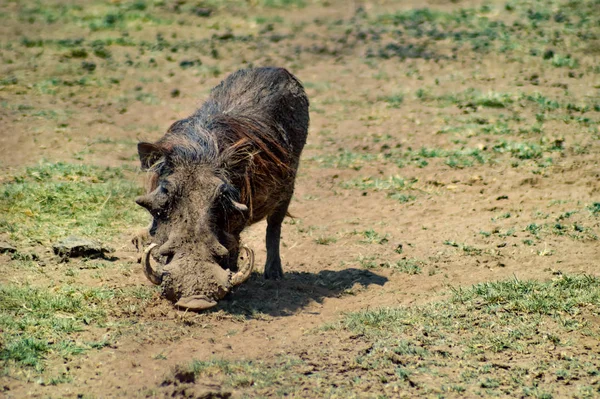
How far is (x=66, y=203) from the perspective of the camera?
7.62 m

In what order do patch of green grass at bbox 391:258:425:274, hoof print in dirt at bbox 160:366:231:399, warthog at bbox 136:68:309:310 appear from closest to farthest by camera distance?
hoof print in dirt at bbox 160:366:231:399 → warthog at bbox 136:68:309:310 → patch of green grass at bbox 391:258:425:274

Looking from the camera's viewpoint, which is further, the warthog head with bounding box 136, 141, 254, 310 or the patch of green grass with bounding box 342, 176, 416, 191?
the patch of green grass with bounding box 342, 176, 416, 191

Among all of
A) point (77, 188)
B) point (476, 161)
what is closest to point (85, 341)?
point (77, 188)

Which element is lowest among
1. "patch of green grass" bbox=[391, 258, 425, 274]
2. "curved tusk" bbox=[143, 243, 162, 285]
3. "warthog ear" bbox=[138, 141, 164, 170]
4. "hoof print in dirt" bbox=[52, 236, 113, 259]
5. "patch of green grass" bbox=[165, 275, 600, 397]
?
"patch of green grass" bbox=[391, 258, 425, 274]

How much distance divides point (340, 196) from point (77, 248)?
3.25 meters

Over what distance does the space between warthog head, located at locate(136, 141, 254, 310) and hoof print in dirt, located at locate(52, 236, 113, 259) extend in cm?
95

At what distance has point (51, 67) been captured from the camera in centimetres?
1237

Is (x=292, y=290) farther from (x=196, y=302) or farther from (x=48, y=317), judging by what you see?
(x=48, y=317)

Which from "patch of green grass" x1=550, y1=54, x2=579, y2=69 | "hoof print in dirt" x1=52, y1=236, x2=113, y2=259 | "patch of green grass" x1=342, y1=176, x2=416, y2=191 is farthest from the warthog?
"patch of green grass" x1=550, y1=54, x2=579, y2=69

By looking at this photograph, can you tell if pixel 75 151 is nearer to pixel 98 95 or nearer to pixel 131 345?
pixel 98 95

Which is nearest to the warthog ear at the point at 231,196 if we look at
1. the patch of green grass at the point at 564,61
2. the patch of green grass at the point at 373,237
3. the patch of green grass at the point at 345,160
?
the patch of green grass at the point at 373,237

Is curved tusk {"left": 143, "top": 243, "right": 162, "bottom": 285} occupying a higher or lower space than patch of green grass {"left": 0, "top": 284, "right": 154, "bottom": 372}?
higher

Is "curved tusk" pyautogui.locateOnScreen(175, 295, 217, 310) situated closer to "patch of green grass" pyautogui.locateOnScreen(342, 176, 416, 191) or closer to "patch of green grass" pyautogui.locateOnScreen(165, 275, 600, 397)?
"patch of green grass" pyautogui.locateOnScreen(165, 275, 600, 397)

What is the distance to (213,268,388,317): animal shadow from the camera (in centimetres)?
560
